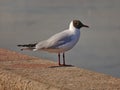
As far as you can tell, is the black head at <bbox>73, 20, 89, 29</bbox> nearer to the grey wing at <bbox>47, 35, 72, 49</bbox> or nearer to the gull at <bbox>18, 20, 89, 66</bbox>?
the gull at <bbox>18, 20, 89, 66</bbox>

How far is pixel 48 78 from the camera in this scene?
6.43 m

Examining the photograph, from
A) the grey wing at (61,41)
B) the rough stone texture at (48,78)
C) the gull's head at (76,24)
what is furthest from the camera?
the gull's head at (76,24)

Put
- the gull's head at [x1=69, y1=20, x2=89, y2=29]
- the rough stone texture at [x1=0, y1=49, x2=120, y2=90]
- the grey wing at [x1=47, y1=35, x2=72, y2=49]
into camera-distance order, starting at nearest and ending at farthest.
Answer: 1. the rough stone texture at [x1=0, y1=49, x2=120, y2=90]
2. the grey wing at [x1=47, y1=35, x2=72, y2=49]
3. the gull's head at [x1=69, y1=20, x2=89, y2=29]

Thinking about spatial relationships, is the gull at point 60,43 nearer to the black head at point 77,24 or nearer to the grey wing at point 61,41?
the grey wing at point 61,41

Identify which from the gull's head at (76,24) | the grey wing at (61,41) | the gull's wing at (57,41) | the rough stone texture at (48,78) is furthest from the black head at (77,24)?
the rough stone texture at (48,78)

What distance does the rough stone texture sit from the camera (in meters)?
5.92

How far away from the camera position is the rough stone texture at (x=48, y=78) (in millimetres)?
5922

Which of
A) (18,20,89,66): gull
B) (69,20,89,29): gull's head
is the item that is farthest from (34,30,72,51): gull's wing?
(69,20,89,29): gull's head

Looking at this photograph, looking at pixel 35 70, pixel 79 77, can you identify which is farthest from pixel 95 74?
pixel 35 70

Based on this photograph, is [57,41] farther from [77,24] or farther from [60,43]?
[77,24]

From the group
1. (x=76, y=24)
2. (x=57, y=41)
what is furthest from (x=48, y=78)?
(x=76, y=24)

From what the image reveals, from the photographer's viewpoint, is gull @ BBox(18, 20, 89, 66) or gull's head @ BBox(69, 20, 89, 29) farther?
gull's head @ BBox(69, 20, 89, 29)

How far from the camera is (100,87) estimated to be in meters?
5.92

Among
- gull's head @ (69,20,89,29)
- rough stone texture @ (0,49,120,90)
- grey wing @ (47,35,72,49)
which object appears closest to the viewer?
rough stone texture @ (0,49,120,90)
